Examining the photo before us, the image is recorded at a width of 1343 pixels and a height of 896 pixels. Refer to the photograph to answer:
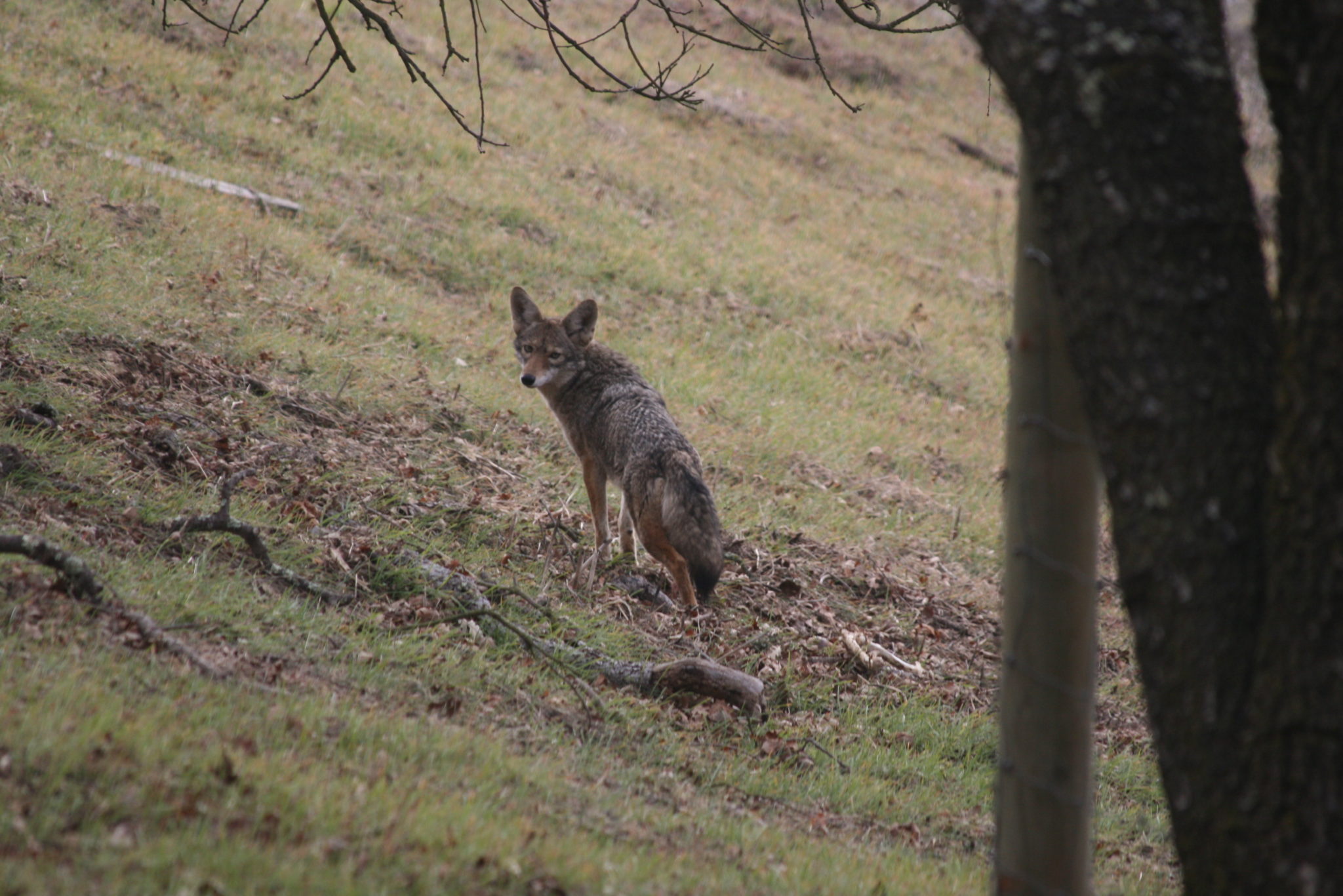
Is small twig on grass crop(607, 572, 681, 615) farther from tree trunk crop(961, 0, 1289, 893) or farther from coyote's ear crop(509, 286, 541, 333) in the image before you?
tree trunk crop(961, 0, 1289, 893)

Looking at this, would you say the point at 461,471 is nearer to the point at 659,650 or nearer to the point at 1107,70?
the point at 659,650

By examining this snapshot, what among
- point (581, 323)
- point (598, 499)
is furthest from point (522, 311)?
point (598, 499)

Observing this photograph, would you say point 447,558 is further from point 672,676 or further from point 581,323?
point 581,323

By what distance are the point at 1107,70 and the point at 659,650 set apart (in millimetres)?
4748

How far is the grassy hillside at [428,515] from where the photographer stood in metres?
3.58

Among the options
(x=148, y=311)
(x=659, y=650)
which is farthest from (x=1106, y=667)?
(x=148, y=311)

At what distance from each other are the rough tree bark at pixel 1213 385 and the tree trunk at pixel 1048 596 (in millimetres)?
325

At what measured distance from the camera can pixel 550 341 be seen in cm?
895

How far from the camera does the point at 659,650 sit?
6699 millimetres

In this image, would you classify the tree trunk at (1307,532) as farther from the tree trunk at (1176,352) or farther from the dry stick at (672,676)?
the dry stick at (672,676)

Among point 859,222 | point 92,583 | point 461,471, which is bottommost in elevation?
point 461,471

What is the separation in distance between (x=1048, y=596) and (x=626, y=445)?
5115 mm

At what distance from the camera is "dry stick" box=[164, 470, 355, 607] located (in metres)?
5.80

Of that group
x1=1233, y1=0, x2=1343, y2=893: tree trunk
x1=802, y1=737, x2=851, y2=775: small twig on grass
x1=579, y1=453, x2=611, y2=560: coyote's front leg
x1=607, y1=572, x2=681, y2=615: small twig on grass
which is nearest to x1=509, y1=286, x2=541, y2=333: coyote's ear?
x1=579, y1=453, x2=611, y2=560: coyote's front leg
